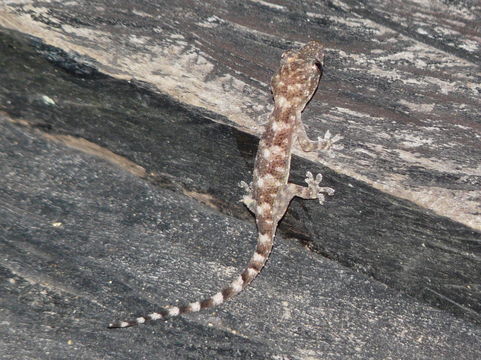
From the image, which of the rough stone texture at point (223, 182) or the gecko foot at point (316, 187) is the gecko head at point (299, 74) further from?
the gecko foot at point (316, 187)

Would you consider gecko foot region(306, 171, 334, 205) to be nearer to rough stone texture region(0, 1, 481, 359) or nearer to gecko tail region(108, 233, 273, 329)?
rough stone texture region(0, 1, 481, 359)

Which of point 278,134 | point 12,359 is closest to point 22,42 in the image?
point 278,134

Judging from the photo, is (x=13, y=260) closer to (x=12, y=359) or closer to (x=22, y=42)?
(x=12, y=359)

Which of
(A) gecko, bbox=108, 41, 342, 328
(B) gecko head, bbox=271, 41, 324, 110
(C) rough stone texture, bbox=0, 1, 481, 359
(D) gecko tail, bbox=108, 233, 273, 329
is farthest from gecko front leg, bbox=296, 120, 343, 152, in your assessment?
(D) gecko tail, bbox=108, 233, 273, 329

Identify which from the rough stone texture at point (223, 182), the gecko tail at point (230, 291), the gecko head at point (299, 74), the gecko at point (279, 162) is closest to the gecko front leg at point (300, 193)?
the gecko at point (279, 162)

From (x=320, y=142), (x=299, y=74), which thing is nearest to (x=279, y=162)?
(x=320, y=142)

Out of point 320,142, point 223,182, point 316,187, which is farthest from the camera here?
point 223,182

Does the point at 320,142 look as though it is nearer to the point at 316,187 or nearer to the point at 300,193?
the point at 316,187
